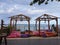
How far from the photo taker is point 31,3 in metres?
2.82

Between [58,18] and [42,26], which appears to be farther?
[42,26]

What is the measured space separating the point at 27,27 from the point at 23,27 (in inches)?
14.6

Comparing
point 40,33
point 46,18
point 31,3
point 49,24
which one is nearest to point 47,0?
point 31,3

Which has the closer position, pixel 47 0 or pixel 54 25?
pixel 47 0

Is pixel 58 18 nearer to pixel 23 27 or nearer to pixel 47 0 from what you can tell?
pixel 23 27

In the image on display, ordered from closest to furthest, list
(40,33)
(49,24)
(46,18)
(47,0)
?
(47,0)
(40,33)
(46,18)
(49,24)

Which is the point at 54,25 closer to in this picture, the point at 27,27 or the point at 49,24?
the point at 49,24

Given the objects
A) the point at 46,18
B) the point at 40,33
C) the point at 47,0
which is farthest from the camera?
the point at 46,18

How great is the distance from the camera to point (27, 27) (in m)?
19.7

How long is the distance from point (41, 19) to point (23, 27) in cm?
182

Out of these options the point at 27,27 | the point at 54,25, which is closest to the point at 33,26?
the point at 27,27

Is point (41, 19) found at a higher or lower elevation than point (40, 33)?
higher

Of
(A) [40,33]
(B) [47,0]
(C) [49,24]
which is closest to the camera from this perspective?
(B) [47,0]

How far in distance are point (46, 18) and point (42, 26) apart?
141 cm
